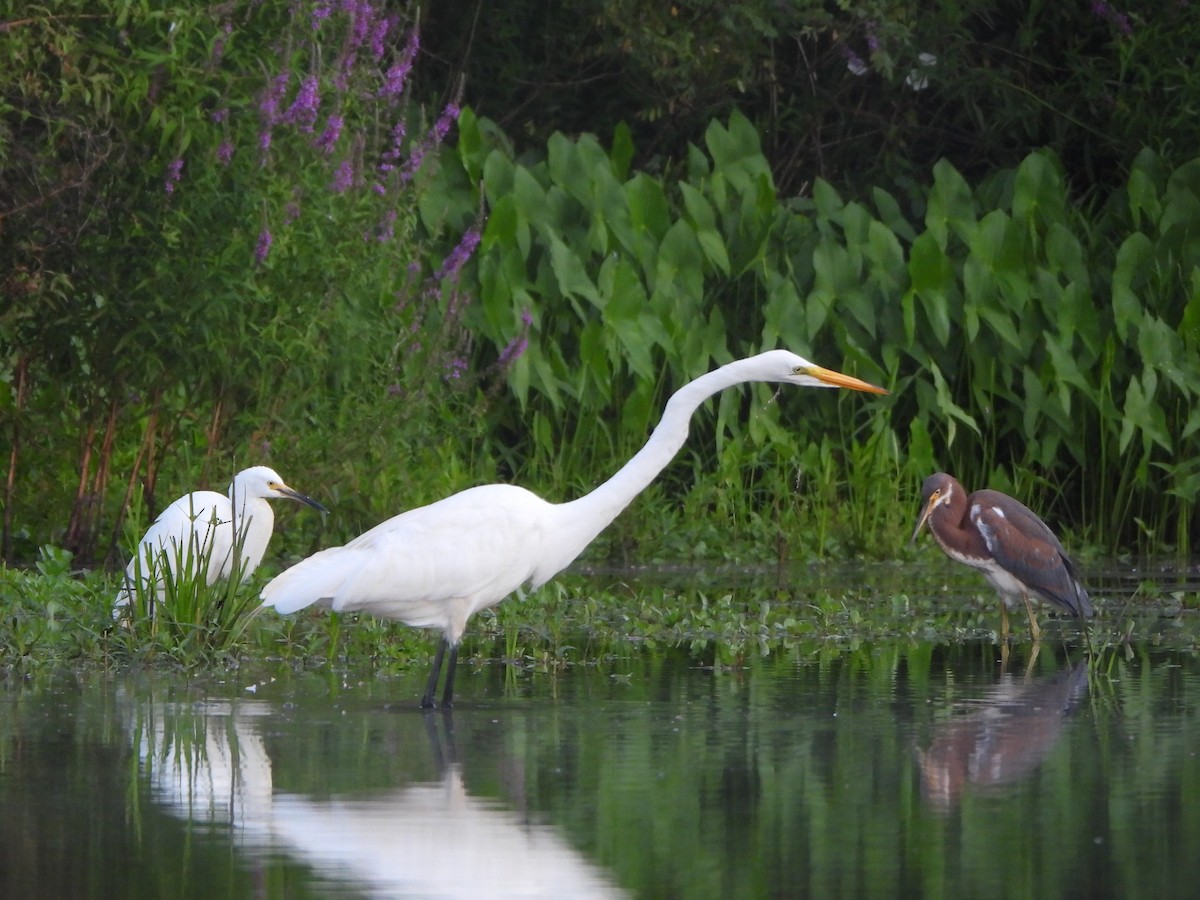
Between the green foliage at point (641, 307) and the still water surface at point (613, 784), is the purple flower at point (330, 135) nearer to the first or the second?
the green foliage at point (641, 307)

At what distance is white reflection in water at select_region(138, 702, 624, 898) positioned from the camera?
445 cm

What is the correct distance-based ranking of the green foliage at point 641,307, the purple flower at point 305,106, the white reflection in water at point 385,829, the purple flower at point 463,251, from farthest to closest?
the green foliage at point 641,307, the purple flower at point 463,251, the purple flower at point 305,106, the white reflection in water at point 385,829

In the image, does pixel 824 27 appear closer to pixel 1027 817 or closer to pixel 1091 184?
pixel 1091 184

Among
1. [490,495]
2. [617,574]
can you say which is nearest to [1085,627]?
[490,495]

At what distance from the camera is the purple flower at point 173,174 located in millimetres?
9656

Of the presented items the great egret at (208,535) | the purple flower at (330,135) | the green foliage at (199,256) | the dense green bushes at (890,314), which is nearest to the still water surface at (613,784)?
the great egret at (208,535)

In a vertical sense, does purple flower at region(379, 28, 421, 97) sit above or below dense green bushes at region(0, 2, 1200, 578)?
above

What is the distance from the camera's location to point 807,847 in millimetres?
4766

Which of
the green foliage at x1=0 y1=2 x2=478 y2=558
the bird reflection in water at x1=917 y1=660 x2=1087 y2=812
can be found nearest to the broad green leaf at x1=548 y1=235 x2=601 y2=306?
the green foliage at x1=0 y1=2 x2=478 y2=558

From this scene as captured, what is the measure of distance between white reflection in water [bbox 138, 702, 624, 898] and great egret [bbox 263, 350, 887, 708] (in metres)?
1.29

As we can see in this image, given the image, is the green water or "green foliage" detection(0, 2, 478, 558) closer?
the green water

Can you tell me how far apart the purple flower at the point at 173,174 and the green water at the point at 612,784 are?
120 inches

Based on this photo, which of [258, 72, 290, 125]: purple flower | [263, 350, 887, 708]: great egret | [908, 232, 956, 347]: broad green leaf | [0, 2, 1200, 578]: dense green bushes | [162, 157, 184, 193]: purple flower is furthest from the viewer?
[908, 232, 956, 347]: broad green leaf

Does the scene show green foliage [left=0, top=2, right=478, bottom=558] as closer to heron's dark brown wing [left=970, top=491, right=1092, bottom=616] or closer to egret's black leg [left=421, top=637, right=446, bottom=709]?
heron's dark brown wing [left=970, top=491, right=1092, bottom=616]
